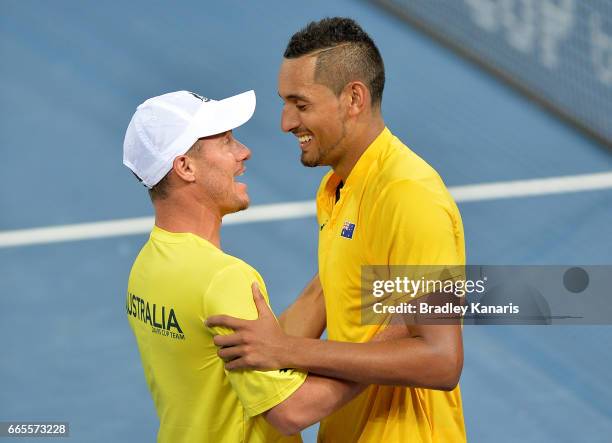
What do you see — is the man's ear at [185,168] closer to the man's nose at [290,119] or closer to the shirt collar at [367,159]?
the man's nose at [290,119]

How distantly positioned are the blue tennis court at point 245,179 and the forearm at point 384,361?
3.27 metres

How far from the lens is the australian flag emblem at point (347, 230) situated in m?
5.15

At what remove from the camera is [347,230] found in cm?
518

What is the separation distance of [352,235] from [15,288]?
4.74 metres

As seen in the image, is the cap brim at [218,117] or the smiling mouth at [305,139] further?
the smiling mouth at [305,139]

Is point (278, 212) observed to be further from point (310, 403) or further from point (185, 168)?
point (310, 403)

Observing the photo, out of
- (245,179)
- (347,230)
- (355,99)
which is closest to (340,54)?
(355,99)

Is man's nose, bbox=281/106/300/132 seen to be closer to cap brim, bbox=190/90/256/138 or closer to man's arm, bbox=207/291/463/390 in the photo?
cap brim, bbox=190/90/256/138

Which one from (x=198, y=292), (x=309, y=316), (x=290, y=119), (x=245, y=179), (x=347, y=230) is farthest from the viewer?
(x=245, y=179)

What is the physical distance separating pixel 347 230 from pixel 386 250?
1.21 ft

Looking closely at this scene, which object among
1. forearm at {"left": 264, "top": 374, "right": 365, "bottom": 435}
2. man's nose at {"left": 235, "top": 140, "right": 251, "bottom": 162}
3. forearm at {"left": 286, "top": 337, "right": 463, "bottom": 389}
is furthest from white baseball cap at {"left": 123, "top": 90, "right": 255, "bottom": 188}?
forearm at {"left": 264, "top": 374, "right": 365, "bottom": 435}

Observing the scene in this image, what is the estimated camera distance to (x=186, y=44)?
1172 cm

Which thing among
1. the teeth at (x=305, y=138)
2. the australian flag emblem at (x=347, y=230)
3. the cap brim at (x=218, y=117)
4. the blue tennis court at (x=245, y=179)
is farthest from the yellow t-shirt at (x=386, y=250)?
the blue tennis court at (x=245, y=179)

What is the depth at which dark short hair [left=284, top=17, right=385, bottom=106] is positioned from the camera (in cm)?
533
